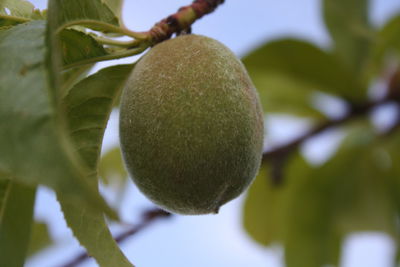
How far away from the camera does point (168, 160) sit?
39.1 inches

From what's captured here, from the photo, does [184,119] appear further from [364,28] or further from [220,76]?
[364,28]

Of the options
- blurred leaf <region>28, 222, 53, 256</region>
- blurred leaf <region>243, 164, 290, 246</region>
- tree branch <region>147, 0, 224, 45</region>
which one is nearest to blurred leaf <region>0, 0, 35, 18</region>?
tree branch <region>147, 0, 224, 45</region>

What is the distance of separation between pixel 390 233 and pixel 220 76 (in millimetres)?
1710

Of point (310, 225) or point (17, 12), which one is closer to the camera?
point (17, 12)

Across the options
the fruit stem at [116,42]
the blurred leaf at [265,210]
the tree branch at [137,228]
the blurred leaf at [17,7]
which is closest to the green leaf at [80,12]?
the fruit stem at [116,42]

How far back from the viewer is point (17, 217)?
47.2 inches

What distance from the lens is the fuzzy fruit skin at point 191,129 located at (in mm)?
992

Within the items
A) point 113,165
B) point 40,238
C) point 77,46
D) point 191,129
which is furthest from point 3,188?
point 113,165

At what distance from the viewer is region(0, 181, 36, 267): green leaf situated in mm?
1164

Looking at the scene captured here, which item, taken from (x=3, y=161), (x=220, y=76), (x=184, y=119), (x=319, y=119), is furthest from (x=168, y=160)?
(x=319, y=119)

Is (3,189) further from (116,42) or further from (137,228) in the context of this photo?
(137,228)

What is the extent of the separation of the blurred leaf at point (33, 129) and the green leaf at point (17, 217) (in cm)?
41

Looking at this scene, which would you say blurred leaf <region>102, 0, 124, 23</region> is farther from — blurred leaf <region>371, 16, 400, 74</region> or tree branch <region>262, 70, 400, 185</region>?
blurred leaf <region>371, 16, 400, 74</region>

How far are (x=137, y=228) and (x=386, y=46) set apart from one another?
5.17 feet
